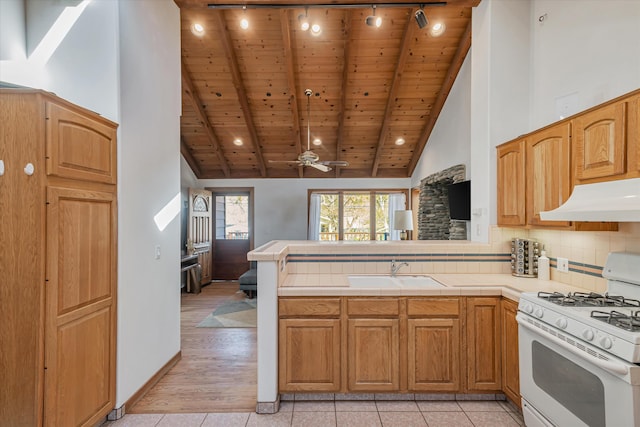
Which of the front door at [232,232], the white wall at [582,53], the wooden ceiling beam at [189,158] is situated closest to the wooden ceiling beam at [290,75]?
the front door at [232,232]

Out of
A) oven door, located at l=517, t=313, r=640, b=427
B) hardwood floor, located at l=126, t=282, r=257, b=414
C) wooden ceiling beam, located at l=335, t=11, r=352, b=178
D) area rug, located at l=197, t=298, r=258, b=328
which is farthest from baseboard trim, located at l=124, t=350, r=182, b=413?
wooden ceiling beam, located at l=335, t=11, r=352, b=178

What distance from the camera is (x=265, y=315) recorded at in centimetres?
239

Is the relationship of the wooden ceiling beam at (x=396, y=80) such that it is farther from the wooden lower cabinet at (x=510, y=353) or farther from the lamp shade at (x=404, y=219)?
the wooden lower cabinet at (x=510, y=353)

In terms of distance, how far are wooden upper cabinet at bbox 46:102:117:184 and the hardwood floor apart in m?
1.77

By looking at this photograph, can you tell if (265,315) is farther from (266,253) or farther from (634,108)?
(634,108)

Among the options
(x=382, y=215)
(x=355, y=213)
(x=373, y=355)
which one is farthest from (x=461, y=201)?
(x=355, y=213)

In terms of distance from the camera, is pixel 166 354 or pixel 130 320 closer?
pixel 130 320

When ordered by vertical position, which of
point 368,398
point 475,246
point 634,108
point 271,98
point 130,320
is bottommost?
point 368,398

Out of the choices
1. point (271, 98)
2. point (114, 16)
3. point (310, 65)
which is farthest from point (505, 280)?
point (271, 98)

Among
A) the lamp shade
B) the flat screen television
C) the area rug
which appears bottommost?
the area rug

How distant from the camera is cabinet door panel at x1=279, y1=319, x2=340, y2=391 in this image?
2.43m

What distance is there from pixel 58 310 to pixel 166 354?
54.0 inches

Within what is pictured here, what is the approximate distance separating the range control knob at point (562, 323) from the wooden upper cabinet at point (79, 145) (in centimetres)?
292

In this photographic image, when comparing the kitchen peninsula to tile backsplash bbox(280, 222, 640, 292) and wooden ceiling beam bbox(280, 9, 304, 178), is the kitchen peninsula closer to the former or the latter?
tile backsplash bbox(280, 222, 640, 292)
